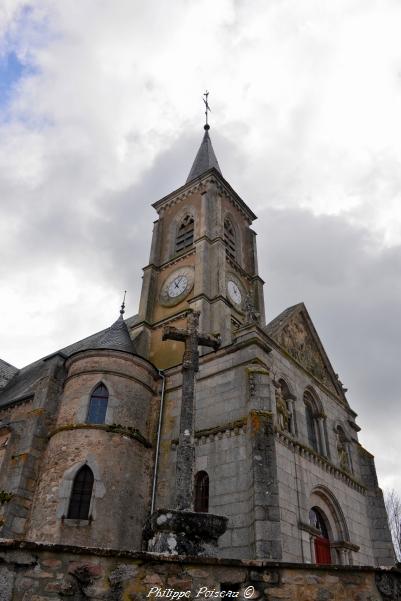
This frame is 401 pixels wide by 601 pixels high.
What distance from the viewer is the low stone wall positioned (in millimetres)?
5691

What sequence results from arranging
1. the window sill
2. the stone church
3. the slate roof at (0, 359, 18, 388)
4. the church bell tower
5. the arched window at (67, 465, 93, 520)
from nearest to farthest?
the stone church, the window sill, the arched window at (67, 465, 93, 520), the church bell tower, the slate roof at (0, 359, 18, 388)

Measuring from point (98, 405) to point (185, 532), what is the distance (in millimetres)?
→ 10484

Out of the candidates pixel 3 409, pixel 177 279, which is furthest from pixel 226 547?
pixel 177 279

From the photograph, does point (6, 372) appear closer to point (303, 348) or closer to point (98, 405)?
point (98, 405)

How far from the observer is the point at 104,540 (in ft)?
48.2

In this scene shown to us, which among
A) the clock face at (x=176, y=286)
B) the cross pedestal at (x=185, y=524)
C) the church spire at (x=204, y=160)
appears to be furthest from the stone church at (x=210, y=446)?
the church spire at (x=204, y=160)

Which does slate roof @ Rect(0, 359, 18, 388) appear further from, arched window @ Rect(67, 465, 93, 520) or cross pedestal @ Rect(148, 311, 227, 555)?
cross pedestal @ Rect(148, 311, 227, 555)

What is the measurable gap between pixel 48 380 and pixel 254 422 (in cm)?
915

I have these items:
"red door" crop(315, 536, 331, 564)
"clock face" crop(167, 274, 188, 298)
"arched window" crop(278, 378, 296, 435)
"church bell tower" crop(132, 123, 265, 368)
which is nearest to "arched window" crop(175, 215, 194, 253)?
"church bell tower" crop(132, 123, 265, 368)

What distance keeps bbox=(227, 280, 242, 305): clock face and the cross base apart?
1798 cm

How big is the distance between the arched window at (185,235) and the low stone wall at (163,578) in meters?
22.5

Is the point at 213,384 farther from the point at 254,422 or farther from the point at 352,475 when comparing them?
the point at 352,475

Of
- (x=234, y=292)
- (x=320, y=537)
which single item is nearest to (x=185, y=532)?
(x=320, y=537)

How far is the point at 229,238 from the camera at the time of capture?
1162 inches
